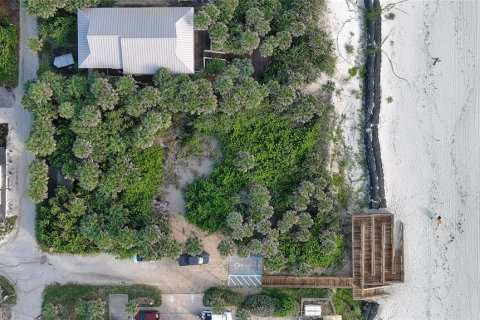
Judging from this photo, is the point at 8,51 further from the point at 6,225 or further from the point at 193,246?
the point at 193,246

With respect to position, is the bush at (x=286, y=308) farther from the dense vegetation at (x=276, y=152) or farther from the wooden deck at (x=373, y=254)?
the wooden deck at (x=373, y=254)

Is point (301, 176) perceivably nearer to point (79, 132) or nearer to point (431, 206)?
point (431, 206)

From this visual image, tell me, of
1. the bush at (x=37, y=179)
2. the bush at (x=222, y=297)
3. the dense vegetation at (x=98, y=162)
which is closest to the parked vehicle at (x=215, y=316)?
the bush at (x=222, y=297)

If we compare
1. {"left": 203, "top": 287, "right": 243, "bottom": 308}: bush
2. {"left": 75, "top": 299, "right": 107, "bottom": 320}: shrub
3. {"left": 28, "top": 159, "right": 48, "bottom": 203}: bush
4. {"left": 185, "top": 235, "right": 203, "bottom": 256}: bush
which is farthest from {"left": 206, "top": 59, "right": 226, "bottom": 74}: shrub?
{"left": 75, "top": 299, "right": 107, "bottom": 320}: shrub

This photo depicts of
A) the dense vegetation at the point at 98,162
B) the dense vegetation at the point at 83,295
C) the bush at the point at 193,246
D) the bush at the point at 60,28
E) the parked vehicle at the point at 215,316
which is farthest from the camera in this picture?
the dense vegetation at the point at 83,295

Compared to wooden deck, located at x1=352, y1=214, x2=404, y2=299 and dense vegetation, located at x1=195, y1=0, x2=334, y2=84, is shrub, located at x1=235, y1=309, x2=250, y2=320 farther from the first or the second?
dense vegetation, located at x1=195, y1=0, x2=334, y2=84

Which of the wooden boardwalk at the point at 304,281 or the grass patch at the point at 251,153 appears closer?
the grass patch at the point at 251,153
